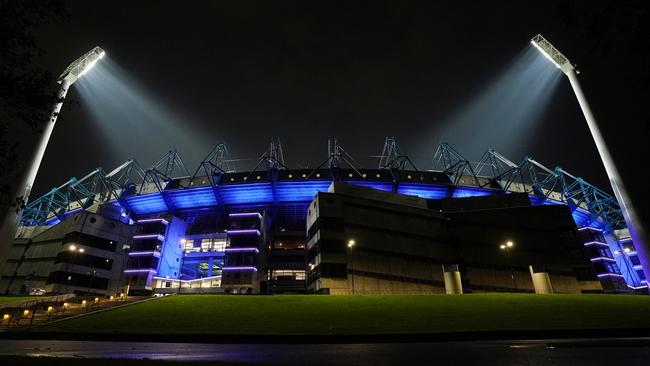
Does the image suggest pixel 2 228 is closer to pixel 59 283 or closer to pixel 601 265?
pixel 59 283

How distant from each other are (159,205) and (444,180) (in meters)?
84.4

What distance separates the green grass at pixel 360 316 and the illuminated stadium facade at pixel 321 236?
1905cm

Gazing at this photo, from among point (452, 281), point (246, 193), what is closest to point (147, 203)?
point (246, 193)

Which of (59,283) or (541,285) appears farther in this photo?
(59,283)

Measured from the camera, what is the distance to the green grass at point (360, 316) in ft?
63.5

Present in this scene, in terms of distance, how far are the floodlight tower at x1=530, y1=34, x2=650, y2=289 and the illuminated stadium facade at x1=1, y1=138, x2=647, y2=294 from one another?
26.5 feet

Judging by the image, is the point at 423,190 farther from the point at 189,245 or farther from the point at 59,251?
the point at 59,251

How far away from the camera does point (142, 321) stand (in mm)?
22312

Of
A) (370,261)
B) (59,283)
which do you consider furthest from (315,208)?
(59,283)

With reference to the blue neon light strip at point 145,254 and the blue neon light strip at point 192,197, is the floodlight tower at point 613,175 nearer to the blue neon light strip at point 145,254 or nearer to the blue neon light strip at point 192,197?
the blue neon light strip at point 192,197

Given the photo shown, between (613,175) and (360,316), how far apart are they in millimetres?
65102

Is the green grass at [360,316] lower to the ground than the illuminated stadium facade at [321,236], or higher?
lower

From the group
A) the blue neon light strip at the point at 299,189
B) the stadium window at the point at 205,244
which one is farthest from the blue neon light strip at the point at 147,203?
the blue neon light strip at the point at 299,189

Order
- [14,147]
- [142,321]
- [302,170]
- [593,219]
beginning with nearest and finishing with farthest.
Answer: [14,147] < [142,321] < [302,170] < [593,219]
